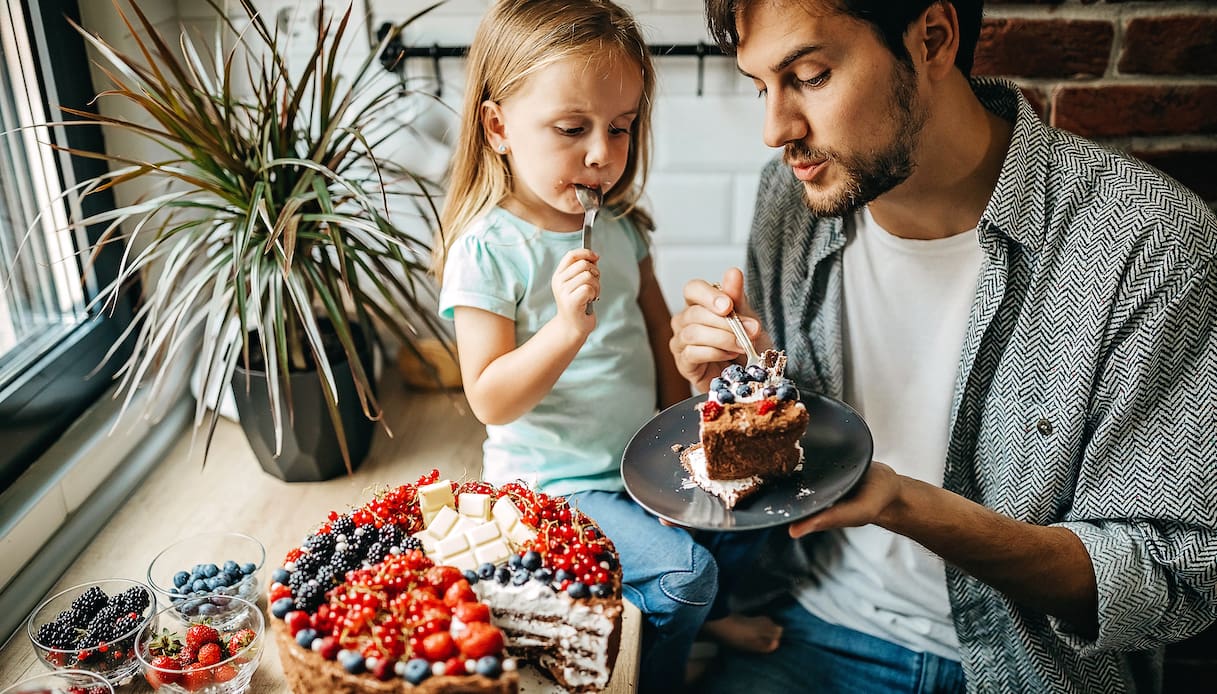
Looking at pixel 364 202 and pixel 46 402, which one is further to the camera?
pixel 46 402

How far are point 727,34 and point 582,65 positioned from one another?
8.1 inches

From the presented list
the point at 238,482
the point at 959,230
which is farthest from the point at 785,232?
the point at 238,482

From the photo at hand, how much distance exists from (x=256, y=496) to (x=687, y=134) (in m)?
1.02

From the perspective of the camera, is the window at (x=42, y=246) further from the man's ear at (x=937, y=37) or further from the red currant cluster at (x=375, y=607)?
the man's ear at (x=937, y=37)

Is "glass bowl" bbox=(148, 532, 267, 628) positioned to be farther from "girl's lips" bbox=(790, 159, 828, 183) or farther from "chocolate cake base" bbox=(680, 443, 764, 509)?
"girl's lips" bbox=(790, 159, 828, 183)

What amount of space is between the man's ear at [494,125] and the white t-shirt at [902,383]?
0.57 metres

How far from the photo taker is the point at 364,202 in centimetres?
139

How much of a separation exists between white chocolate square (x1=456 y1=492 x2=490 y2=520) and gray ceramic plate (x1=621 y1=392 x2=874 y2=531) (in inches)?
6.6

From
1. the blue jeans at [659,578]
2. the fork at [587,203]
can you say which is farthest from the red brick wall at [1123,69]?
the blue jeans at [659,578]

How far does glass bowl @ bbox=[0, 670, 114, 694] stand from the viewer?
41.1 inches

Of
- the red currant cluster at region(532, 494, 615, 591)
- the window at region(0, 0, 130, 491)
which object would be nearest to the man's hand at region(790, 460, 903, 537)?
the red currant cluster at region(532, 494, 615, 591)

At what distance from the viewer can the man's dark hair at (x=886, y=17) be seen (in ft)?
4.05

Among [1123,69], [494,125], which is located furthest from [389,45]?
[1123,69]

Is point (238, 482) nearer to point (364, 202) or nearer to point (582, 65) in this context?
point (364, 202)
